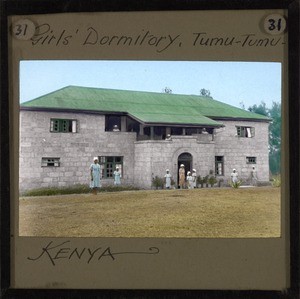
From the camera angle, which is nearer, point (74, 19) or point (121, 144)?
point (74, 19)

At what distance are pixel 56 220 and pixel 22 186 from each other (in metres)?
0.29

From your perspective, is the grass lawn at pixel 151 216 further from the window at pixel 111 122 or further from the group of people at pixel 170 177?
the window at pixel 111 122

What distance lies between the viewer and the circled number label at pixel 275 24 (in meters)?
2.18

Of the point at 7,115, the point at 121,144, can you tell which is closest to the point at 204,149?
the point at 121,144

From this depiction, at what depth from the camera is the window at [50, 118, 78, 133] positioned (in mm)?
2422

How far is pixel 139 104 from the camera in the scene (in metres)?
2.43

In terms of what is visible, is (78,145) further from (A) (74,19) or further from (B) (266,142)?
(B) (266,142)

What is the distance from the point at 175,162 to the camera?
2.37 metres

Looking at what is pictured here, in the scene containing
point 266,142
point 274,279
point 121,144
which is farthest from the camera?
point 121,144

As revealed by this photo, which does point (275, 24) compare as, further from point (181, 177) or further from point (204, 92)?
point (181, 177)

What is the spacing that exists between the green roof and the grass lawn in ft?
1.73

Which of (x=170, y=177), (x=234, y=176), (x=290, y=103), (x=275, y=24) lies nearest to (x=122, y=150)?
(x=170, y=177)

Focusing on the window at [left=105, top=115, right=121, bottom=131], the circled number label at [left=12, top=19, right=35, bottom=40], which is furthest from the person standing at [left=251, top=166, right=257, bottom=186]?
the circled number label at [left=12, top=19, right=35, bottom=40]
